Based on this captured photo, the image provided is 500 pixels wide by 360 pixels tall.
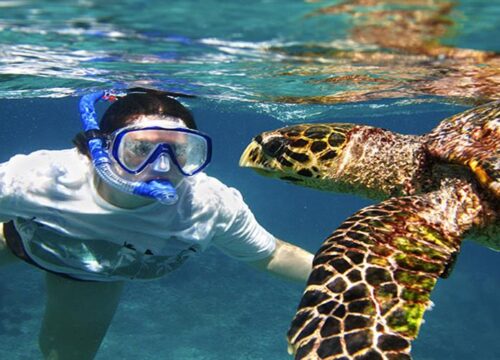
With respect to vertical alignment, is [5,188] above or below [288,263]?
above

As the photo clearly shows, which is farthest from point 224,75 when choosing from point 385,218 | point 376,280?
point 376,280

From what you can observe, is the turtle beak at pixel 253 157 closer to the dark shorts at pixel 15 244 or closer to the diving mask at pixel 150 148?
the diving mask at pixel 150 148

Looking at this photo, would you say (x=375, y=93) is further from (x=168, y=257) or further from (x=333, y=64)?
(x=168, y=257)

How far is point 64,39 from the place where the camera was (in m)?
5.58

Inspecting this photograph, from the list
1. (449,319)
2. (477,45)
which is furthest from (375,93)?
(449,319)

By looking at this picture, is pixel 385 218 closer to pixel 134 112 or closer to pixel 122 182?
pixel 122 182

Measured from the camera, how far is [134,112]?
369 centimetres

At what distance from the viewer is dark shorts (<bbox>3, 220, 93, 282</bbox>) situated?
4.05 meters

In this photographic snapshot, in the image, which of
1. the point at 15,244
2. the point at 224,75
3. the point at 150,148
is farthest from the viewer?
the point at 224,75

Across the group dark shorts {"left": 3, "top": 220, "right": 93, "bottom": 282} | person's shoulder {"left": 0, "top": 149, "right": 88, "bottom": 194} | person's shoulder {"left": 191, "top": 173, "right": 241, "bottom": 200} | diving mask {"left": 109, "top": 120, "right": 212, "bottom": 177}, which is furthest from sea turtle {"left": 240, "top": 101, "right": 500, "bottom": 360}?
dark shorts {"left": 3, "top": 220, "right": 93, "bottom": 282}

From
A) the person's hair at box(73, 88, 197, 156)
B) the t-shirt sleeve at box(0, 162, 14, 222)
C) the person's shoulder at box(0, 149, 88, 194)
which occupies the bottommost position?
the t-shirt sleeve at box(0, 162, 14, 222)

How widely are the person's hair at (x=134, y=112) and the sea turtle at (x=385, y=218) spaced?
0.74 m

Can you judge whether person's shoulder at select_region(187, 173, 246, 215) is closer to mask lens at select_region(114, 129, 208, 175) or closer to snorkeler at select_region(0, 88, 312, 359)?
snorkeler at select_region(0, 88, 312, 359)

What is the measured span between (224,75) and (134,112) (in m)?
5.17
